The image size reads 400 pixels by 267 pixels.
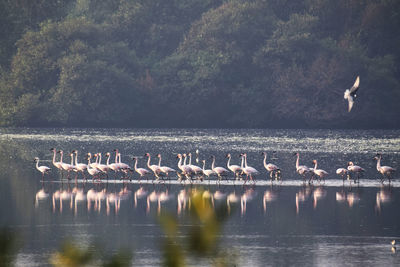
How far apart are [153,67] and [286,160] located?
1650 inches

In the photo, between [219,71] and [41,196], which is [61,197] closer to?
[41,196]

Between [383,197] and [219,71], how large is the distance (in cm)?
5058

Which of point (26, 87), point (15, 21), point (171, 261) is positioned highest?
point (15, 21)

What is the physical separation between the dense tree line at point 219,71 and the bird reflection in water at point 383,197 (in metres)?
47.8

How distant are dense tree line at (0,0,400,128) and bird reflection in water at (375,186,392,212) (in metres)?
47.8

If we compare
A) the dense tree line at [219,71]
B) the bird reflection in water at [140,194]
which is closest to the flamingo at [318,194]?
the bird reflection in water at [140,194]

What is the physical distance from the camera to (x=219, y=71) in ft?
254

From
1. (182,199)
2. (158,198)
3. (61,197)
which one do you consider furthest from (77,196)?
(182,199)

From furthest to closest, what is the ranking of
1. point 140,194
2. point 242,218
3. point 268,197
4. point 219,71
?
point 219,71
point 140,194
point 268,197
point 242,218

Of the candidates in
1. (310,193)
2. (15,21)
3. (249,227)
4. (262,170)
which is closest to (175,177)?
(262,170)

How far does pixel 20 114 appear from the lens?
247 ft

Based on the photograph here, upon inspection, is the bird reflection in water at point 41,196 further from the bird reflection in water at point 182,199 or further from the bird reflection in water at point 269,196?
the bird reflection in water at point 269,196

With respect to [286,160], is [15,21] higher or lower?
higher

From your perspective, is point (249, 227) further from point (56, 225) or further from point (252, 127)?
point (252, 127)
